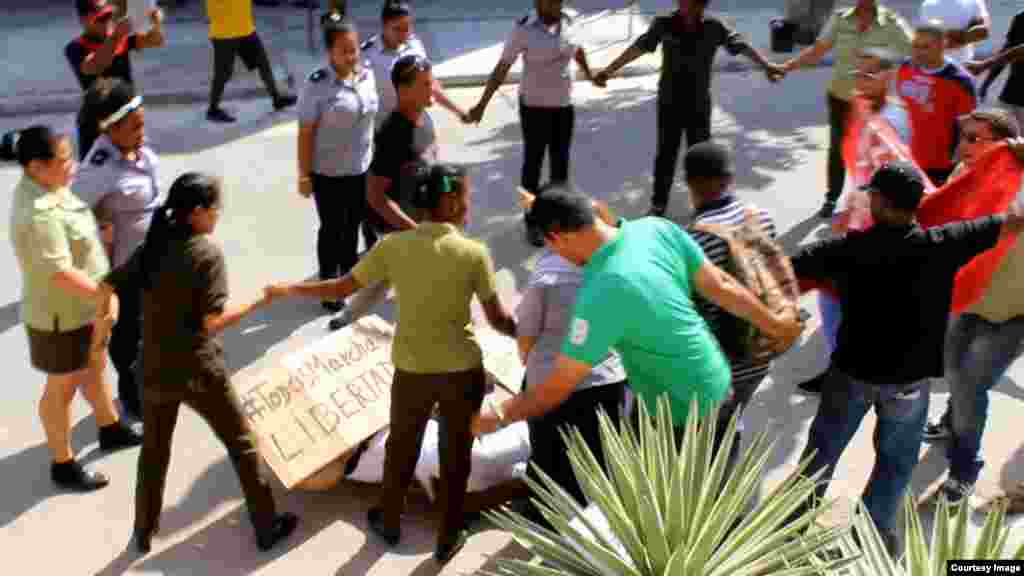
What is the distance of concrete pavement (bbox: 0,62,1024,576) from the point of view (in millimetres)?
4641

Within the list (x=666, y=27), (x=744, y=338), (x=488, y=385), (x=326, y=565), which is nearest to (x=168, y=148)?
(x=666, y=27)

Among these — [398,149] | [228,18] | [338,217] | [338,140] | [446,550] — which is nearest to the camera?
[446,550]

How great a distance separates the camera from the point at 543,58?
23.3 ft

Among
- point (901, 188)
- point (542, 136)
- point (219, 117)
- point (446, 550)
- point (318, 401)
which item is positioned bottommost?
point (446, 550)


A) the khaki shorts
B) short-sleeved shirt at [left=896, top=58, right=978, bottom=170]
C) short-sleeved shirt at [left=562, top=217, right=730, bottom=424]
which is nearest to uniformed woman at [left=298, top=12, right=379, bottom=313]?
the khaki shorts

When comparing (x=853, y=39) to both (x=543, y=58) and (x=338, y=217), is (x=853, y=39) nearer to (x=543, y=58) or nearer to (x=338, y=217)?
(x=543, y=58)

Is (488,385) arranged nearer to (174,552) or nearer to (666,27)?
(174,552)

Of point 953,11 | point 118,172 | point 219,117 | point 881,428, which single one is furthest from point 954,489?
point 219,117

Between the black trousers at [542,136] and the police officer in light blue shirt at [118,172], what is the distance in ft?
9.26

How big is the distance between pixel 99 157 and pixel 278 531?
1801 millimetres

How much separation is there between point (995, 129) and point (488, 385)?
98.0 inches

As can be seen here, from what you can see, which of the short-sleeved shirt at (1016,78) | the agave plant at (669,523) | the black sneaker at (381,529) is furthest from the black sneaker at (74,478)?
the short-sleeved shirt at (1016,78)

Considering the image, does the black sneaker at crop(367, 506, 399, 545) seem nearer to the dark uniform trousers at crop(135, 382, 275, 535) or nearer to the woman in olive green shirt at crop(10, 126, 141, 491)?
the dark uniform trousers at crop(135, 382, 275, 535)

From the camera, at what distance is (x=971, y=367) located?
4.66 metres
